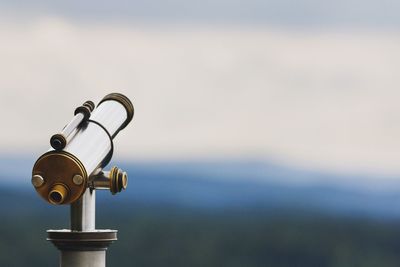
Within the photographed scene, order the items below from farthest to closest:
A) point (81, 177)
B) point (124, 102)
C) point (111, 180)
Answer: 1. point (124, 102)
2. point (111, 180)
3. point (81, 177)

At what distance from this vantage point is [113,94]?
3.15 m

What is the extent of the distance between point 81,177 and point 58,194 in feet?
0.26

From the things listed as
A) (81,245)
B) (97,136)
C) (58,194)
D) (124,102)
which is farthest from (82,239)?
(124,102)

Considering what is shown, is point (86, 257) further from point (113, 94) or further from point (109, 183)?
point (113, 94)

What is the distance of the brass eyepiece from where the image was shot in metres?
2.75

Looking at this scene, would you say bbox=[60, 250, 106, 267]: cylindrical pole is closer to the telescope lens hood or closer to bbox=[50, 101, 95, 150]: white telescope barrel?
bbox=[50, 101, 95, 150]: white telescope barrel

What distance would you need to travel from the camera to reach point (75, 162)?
108 inches

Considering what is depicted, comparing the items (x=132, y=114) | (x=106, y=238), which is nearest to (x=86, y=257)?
(x=106, y=238)

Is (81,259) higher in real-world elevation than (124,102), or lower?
lower

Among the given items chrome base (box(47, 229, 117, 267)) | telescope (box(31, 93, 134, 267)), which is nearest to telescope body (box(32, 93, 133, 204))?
telescope (box(31, 93, 134, 267))

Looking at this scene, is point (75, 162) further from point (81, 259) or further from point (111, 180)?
point (81, 259)

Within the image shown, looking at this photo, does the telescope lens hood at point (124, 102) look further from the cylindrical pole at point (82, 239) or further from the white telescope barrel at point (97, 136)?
the cylindrical pole at point (82, 239)

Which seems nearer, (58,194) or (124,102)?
(58,194)

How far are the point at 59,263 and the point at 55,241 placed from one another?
0.08 metres
